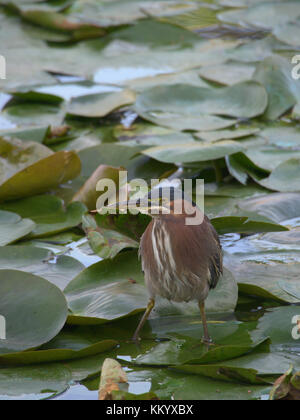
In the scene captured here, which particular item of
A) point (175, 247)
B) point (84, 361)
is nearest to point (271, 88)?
point (175, 247)

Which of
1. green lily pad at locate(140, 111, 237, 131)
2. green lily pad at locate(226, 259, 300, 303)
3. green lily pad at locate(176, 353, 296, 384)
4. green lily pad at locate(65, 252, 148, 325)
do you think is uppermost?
green lily pad at locate(140, 111, 237, 131)

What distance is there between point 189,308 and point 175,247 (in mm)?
484

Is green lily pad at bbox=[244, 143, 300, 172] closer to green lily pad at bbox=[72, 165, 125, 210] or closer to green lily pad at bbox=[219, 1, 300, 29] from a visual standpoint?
green lily pad at bbox=[72, 165, 125, 210]

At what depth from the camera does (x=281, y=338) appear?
108 inches

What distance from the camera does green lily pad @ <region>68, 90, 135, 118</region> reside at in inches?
186

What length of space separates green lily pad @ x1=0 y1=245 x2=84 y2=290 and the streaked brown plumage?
0.51 meters

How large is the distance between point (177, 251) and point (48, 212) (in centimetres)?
129

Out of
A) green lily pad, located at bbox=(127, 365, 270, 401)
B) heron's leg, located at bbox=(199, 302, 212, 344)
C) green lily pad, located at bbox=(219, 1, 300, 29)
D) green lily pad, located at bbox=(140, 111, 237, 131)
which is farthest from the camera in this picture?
green lily pad, located at bbox=(219, 1, 300, 29)

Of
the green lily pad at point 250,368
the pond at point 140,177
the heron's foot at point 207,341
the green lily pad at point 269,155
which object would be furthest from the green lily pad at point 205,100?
the green lily pad at point 250,368

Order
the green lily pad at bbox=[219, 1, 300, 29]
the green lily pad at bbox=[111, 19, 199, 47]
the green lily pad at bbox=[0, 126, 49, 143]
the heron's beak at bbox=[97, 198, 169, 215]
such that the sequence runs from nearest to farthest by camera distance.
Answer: the heron's beak at bbox=[97, 198, 169, 215]
the green lily pad at bbox=[0, 126, 49, 143]
the green lily pad at bbox=[111, 19, 199, 47]
the green lily pad at bbox=[219, 1, 300, 29]

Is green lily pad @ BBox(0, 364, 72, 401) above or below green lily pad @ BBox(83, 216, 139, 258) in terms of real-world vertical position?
below

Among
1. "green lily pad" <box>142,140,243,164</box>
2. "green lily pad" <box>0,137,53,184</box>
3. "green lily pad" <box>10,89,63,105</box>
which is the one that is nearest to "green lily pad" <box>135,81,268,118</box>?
"green lily pad" <box>10,89,63,105</box>

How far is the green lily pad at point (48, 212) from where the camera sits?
360 centimetres

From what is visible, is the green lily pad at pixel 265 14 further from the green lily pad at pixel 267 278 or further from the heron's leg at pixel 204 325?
the heron's leg at pixel 204 325
